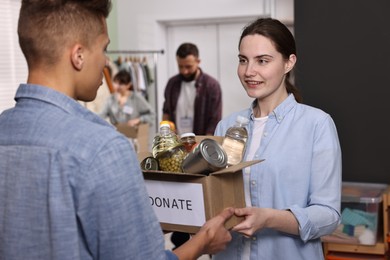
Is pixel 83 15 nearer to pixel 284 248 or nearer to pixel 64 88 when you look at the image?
pixel 64 88

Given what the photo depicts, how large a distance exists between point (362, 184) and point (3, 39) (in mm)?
3169

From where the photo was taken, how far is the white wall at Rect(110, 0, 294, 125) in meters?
5.47

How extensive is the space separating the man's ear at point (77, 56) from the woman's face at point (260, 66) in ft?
2.47

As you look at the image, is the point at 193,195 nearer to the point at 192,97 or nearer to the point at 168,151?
the point at 168,151

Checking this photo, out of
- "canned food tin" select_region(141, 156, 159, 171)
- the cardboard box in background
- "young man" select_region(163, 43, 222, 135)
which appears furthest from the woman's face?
the cardboard box in background

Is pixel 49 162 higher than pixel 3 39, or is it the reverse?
pixel 3 39

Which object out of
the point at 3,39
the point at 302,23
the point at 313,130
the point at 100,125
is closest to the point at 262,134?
the point at 313,130

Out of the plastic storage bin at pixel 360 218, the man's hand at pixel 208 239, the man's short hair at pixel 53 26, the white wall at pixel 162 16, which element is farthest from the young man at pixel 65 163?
the white wall at pixel 162 16

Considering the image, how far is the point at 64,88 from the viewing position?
3.19 feet

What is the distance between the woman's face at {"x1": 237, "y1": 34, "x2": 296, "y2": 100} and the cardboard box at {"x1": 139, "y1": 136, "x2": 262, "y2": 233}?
0.38 metres

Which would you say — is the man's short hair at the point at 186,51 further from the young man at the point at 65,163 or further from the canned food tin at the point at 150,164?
the young man at the point at 65,163

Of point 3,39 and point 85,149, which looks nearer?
point 85,149

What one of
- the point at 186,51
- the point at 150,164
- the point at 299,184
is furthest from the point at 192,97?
the point at 150,164

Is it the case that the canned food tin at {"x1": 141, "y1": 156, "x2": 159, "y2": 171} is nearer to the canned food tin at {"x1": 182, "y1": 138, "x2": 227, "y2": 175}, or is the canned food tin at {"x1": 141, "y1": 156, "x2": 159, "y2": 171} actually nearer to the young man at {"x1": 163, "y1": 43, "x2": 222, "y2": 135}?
the canned food tin at {"x1": 182, "y1": 138, "x2": 227, "y2": 175}
